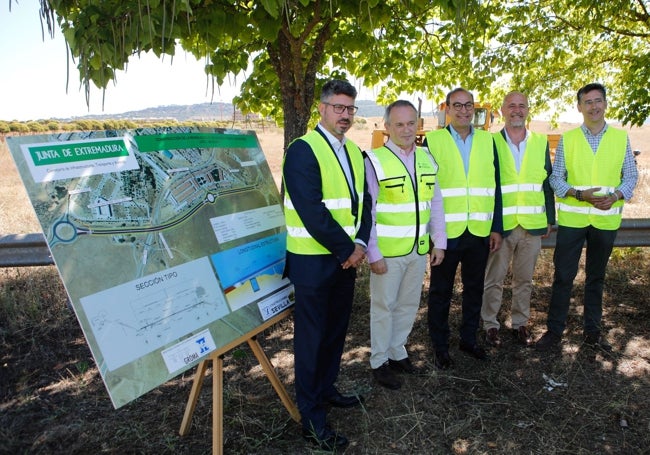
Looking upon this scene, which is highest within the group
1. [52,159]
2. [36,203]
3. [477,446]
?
[52,159]

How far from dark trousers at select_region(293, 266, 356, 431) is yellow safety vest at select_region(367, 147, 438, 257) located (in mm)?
457

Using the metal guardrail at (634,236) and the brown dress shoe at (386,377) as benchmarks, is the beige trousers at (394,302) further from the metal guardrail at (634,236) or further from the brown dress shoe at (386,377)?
the metal guardrail at (634,236)

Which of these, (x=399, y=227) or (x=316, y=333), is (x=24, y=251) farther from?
(x=399, y=227)

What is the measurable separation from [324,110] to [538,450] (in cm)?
235

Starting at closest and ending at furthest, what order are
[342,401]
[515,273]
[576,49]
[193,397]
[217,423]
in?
1. [217,423]
2. [193,397]
3. [342,401]
4. [515,273]
5. [576,49]

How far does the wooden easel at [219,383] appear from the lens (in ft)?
7.99

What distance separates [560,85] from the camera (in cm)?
760

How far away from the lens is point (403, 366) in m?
3.62

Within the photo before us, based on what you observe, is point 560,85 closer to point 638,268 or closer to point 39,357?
point 638,268

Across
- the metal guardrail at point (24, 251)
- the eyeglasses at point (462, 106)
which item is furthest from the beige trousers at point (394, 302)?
the metal guardrail at point (24, 251)

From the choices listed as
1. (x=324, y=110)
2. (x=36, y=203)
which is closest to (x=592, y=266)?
(x=324, y=110)

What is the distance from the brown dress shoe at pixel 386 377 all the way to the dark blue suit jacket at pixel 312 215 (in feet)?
3.82

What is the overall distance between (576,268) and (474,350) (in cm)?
108

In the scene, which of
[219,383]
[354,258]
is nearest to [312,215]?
[354,258]
